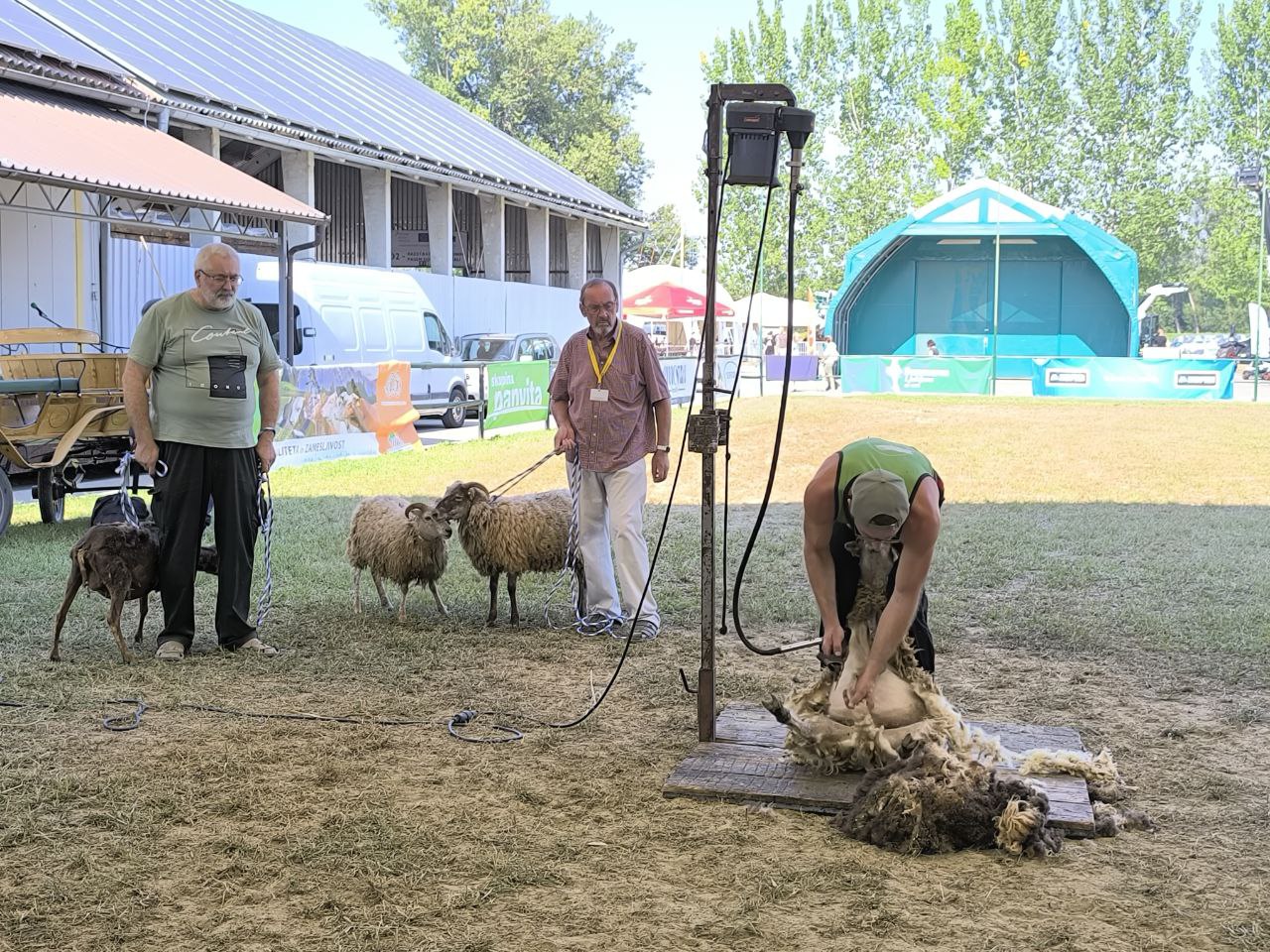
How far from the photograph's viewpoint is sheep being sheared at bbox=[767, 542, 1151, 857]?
14.2ft

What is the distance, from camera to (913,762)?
454 centimetres

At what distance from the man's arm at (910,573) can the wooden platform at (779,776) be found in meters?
0.52

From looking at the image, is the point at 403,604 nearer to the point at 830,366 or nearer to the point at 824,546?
the point at 824,546

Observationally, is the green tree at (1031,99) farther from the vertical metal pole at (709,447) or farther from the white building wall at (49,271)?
the vertical metal pole at (709,447)

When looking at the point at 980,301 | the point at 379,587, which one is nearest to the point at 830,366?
the point at 980,301

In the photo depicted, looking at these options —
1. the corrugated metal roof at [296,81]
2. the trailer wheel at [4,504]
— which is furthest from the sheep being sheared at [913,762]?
the corrugated metal roof at [296,81]

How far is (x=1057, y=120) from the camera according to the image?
53.7m

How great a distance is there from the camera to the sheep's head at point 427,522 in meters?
7.80

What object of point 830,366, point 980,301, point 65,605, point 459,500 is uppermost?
point 980,301

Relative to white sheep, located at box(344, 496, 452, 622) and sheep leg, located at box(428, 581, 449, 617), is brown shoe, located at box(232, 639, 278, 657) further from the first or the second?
sheep leg, located at box(428, 581, 449, 617)

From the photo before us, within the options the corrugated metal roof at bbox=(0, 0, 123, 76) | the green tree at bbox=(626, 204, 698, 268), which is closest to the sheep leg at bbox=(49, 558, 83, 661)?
the corrugated metal roof at bbox=(0, 0, 123, 76)

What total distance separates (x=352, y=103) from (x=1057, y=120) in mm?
34912

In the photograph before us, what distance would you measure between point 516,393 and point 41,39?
28.6 feet

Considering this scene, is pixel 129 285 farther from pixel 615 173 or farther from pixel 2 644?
pixel 615 173
